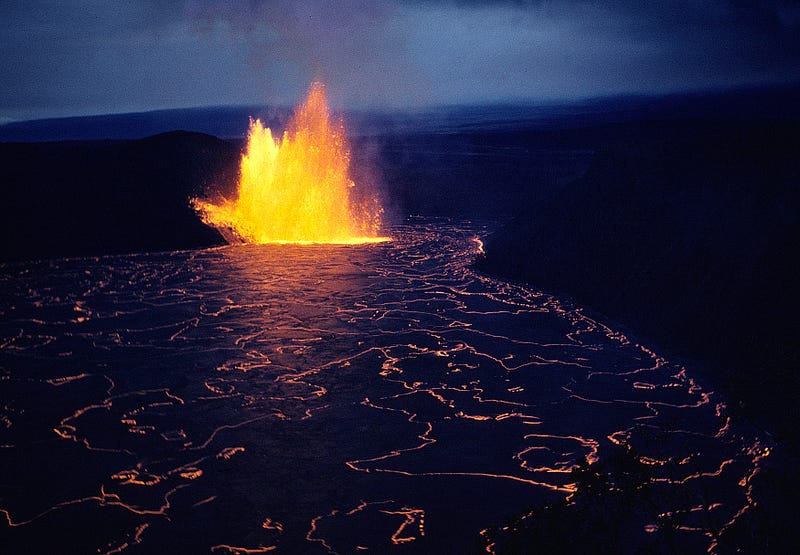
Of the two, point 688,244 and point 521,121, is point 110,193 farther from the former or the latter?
point 521,121

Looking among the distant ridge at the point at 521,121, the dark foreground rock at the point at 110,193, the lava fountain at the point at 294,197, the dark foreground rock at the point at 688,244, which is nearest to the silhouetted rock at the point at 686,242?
the dark foreground rock at the point at 688,244

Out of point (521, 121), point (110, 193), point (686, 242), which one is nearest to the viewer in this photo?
point (686, 242)

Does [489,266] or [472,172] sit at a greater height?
[472,172]

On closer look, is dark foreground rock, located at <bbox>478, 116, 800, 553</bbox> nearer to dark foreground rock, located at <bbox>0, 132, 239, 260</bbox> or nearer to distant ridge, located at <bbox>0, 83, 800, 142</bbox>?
dark foreground rock, located at <bbox>0, 132, 239, 260</bbox>

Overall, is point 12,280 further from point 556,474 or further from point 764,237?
point 764,237

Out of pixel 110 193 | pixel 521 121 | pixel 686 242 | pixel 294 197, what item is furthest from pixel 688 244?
pixel 521 121

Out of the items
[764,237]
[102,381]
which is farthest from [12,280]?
[764,237]
